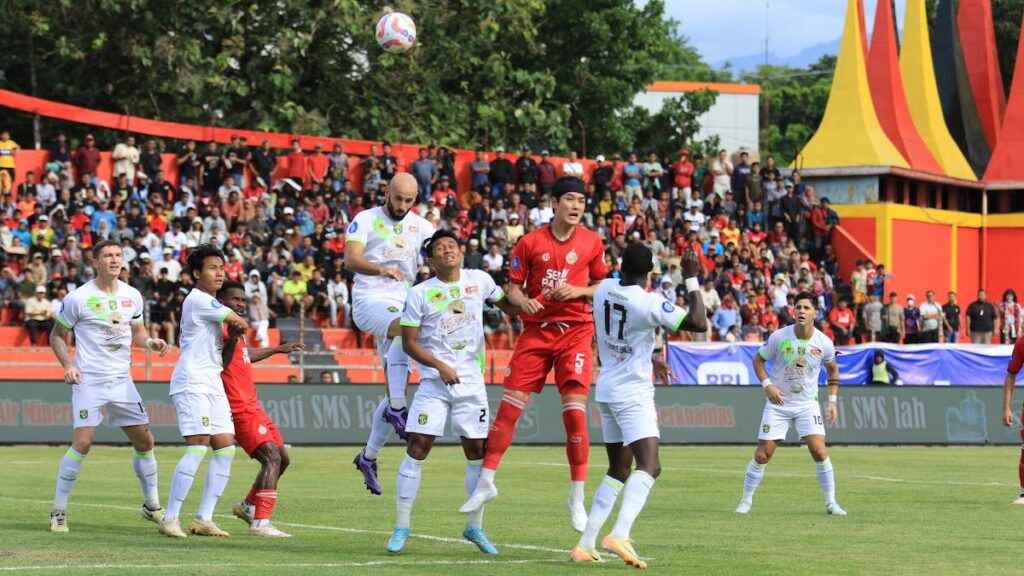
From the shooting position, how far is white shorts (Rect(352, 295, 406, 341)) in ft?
46.7

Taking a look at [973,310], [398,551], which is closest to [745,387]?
[973,310]

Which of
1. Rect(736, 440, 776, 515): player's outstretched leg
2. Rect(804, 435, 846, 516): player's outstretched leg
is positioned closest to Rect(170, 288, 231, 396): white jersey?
Rect(736, 440, 776, 515): player's outstretched leg

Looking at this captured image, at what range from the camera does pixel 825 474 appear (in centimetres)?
1723

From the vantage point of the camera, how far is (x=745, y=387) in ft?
105

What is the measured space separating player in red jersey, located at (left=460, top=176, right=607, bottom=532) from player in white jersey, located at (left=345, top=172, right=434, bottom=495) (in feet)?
5.15

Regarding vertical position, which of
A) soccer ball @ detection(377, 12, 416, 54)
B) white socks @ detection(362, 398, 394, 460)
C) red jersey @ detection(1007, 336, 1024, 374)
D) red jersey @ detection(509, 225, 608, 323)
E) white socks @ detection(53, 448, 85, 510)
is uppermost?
soccer ball @ detection(377, 12, 416, 54)

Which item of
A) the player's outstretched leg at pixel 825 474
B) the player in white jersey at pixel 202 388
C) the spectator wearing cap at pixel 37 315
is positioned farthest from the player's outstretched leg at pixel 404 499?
the spectator wearing cap at pixel 37 315

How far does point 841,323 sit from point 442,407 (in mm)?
27807

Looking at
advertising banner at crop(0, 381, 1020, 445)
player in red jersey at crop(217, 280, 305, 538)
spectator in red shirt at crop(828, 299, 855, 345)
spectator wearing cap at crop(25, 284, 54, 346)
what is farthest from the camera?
spectator in red shirt at crop(828, 299, 855, 345)

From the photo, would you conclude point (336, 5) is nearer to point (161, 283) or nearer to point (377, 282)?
point (161, 283)

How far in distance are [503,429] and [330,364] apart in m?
19.3

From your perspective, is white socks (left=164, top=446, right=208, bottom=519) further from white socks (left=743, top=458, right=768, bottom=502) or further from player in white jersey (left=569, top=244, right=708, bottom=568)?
white socks (left=743, top=458, right=768, bottom=502)

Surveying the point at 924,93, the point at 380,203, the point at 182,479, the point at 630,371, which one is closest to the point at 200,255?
the point at 182,479

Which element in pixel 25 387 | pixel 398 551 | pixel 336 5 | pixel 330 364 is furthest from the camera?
pixel 336 5
